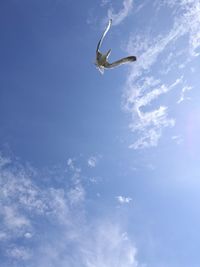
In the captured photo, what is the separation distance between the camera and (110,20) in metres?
22.7

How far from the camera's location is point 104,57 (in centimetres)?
2359

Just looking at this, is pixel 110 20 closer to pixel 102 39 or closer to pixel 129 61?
pixel 102 39

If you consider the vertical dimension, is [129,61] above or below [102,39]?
below

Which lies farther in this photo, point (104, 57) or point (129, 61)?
point (104, 57)

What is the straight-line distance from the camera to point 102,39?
2211 centimetres

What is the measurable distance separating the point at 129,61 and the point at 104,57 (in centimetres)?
277

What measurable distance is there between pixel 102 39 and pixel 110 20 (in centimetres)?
148

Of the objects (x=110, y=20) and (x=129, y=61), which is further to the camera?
(x=110, y=20)

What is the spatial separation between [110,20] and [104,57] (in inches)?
86.4

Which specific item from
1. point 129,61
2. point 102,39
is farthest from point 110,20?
point 129,61

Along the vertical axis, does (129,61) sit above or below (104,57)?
below

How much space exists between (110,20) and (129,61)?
10.5 ft

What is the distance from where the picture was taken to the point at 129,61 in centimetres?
2127

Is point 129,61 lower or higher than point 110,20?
lower
